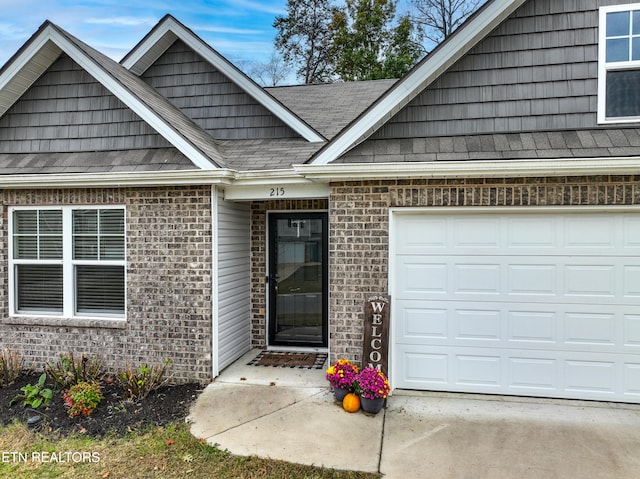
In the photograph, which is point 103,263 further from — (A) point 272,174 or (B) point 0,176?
(A) point 272,174

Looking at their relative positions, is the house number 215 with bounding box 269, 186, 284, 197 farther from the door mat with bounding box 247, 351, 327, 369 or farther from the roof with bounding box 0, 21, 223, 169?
the door mat with bounding box 247, 351, 327, 369

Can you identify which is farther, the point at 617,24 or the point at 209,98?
the point at 209,98

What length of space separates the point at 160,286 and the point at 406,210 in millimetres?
3511

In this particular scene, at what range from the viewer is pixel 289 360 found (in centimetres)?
718

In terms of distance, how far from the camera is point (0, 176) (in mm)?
6508

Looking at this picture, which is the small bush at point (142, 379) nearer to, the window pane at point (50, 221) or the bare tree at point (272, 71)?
the window pane at point (50, 221)

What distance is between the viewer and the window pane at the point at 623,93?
18.3ft

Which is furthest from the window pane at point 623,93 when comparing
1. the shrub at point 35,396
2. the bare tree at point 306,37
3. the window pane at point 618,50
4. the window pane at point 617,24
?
the bare tree at point 306,37

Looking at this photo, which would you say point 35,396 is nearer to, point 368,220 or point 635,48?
point 368,220

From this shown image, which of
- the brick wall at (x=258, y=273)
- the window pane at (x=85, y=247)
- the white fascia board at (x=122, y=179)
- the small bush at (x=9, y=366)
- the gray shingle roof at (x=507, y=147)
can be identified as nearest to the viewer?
the gray shingle roof at (x=507, y=147)

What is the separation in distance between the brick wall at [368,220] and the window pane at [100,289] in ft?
10.3

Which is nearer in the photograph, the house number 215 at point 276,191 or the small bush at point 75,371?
the small bush at point 75,371

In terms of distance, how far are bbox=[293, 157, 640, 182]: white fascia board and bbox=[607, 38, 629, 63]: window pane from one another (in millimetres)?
1433

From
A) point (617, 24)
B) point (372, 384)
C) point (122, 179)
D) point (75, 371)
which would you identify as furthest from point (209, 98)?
point (617, 24)
